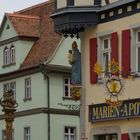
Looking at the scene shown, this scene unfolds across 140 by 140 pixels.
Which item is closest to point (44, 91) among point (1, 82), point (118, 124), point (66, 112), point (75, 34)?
point (66, 112)

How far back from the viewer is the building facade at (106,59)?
3103 cm

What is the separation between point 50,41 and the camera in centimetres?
5238

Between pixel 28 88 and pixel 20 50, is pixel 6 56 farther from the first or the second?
pixel 28 88

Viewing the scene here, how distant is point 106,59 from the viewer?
3278 centimetres

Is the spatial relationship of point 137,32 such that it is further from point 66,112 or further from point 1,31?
point 1,31

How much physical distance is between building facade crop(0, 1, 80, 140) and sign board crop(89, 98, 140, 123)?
17037mm

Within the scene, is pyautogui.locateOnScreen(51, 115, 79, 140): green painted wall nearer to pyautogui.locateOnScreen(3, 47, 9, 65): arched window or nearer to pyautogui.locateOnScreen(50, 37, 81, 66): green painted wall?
pyautogui.locateOnScreen(50, 37, 81, 66): green painted wall

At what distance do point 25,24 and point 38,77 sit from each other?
5.02 m

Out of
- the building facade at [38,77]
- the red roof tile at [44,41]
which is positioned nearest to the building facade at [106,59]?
the building facade at [38,77]

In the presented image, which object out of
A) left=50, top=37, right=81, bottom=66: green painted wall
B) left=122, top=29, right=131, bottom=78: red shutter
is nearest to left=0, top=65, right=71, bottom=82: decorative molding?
left=50, top=37, right=81, bottom=66: green painted wall

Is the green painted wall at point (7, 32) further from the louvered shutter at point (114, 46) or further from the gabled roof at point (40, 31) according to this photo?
the louvered shutter at point (114, 46)

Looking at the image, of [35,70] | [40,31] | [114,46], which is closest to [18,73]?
[35,70]

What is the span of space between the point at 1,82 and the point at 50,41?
523cm

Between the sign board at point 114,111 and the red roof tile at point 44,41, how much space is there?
1811 centimetres
